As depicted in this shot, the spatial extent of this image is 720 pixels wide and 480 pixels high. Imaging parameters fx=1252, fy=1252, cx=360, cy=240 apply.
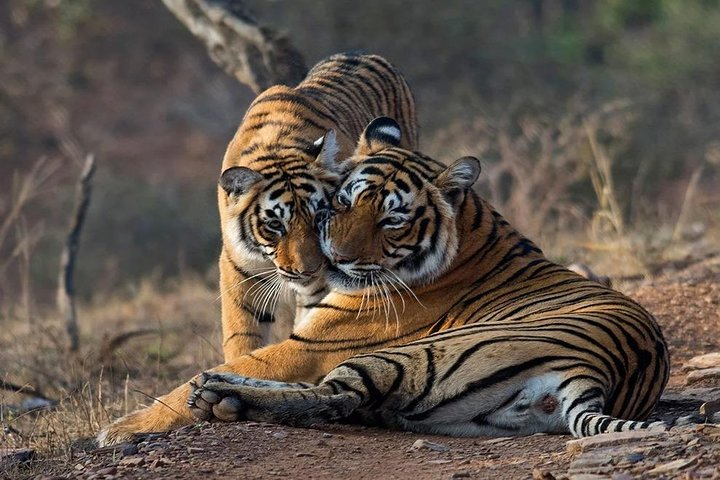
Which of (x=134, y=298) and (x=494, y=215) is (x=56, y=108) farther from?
(x=494, y=215)

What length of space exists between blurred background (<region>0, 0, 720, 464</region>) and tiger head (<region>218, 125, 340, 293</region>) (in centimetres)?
181

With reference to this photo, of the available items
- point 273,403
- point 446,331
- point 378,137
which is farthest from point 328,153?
point 273,403

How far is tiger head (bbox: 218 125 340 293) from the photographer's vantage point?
199 inches

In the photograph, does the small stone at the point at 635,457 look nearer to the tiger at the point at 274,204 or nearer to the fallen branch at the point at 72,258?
the tiger at the point at 274,204

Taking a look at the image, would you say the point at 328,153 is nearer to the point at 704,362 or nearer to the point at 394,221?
the point at 394,221

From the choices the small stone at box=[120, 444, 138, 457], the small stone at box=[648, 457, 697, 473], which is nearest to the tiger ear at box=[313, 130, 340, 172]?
the small stone at box=[120, 444, 138, 457]

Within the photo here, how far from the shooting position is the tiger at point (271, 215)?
16.5 ft

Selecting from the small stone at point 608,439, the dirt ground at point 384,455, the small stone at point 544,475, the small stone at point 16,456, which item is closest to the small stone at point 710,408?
the dirt ground at point 384,455

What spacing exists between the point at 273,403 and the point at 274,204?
1157 mm

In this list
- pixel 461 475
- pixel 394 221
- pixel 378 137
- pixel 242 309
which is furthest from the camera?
pixel 242 309

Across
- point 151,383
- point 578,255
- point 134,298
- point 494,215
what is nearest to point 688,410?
point 494,215

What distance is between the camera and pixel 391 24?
20.9 metres

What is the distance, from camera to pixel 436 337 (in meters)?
4.56

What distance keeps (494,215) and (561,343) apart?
1.12 meters
